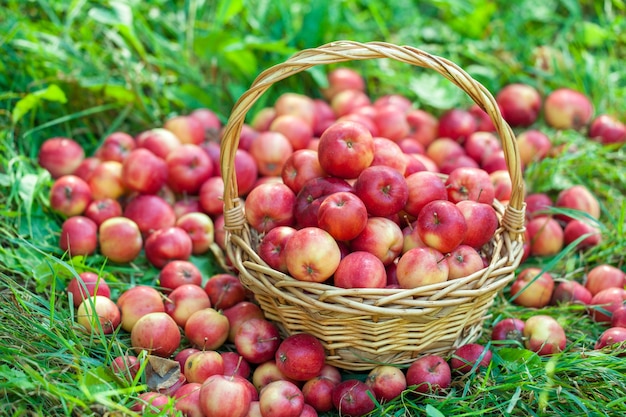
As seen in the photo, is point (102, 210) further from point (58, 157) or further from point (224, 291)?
point (224, 291)

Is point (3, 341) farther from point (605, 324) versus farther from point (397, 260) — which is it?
point (605, 324)

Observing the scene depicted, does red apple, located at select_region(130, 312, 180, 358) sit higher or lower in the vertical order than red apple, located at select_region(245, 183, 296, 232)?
lower

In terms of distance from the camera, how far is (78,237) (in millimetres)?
2943

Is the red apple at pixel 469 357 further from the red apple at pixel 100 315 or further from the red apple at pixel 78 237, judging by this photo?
the red apple at pixel 78 237

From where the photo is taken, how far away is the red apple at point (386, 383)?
232 cm

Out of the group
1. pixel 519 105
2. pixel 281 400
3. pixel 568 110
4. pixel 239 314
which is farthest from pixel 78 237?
pixel 568 110

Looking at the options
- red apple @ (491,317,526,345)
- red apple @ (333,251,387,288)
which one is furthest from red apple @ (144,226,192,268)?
red apple @ (491,317,526,345)

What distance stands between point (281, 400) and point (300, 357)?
0.62 feet

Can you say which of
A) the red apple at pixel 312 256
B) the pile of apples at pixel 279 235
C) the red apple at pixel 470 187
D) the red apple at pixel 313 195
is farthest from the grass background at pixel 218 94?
the red apple at pixel 313 195

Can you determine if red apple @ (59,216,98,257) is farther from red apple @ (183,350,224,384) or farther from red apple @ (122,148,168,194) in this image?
red apple @ (183,350,224,384)

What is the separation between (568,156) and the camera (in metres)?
3.63

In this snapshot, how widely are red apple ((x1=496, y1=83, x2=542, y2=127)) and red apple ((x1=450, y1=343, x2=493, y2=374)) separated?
2025 mm

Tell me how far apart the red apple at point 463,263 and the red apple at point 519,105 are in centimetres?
192

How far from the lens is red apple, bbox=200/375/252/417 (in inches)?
83.0
